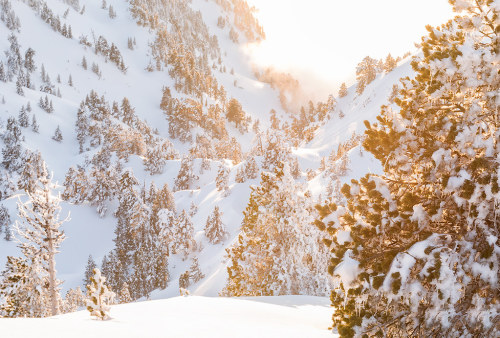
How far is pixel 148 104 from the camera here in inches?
4045

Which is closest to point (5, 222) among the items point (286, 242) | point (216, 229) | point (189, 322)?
point (216, 229)

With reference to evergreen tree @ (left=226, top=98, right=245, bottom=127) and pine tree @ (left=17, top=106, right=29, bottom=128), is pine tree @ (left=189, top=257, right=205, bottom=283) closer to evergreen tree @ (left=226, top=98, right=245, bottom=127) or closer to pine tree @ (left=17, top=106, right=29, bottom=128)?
pine tree @ (left=17, top=106, right=29, bottom=128)

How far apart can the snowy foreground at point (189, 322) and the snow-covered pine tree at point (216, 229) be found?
2950 centimetres

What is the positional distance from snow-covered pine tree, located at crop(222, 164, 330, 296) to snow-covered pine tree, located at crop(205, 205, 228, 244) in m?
23.4

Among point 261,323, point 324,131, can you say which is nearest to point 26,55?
point 324,131

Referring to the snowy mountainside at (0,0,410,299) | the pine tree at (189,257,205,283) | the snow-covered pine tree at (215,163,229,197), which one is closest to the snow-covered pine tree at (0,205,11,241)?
the snowy mountainside at (0,0,410,299)

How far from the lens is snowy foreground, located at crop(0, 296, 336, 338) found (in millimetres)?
5766

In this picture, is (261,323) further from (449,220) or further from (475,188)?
(475,188)

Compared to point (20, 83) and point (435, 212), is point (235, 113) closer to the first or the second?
point (20, 83)

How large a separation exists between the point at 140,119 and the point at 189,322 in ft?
309

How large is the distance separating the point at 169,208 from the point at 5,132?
38.0 m

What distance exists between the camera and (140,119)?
95.2m

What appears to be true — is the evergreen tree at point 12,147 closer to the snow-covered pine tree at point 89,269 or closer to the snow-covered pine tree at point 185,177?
the snow-covered pine tree at point 185,177

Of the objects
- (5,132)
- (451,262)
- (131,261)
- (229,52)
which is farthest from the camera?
(229,52)
